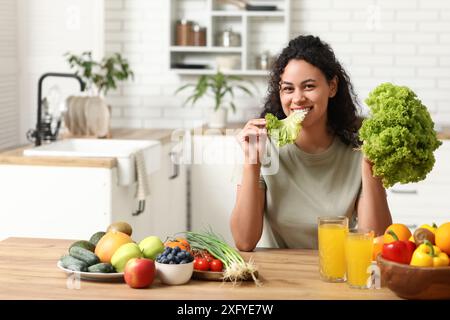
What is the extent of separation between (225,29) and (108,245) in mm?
3512

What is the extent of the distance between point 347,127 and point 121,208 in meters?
1.52

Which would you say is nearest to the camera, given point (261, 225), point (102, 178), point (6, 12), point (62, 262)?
point (62, 262)

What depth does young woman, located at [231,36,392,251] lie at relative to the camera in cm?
289

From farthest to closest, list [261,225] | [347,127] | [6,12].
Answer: [6,12] → [347,127] → [261,225]

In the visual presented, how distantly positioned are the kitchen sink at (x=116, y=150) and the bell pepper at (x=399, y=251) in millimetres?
2265

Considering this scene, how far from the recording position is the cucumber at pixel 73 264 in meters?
2.28

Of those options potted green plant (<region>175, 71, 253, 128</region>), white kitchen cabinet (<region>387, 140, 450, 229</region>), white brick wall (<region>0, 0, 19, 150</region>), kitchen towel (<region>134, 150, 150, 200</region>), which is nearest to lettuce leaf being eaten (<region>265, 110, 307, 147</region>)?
kitchen towel (<region>134, 150, 150, 200</region>)

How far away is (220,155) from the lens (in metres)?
5.30

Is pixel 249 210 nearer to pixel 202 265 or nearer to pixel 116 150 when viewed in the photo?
pixel 202 265

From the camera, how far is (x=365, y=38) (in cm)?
564

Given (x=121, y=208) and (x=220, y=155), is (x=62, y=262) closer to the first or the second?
(x=121, y=208)

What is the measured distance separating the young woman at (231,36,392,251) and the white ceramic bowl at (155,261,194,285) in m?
0.58

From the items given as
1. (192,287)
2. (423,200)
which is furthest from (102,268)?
(423,200)
